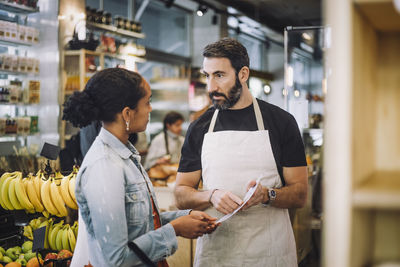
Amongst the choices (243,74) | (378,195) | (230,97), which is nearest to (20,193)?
(230,97)

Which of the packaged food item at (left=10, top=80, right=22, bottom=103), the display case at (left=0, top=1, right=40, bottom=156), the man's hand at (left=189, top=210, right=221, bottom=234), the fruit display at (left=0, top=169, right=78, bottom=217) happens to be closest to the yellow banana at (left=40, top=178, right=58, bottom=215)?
the fruit display at (left=0, top=169, right=78, bottom=217)

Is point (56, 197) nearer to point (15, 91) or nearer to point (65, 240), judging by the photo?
point (65, 240)

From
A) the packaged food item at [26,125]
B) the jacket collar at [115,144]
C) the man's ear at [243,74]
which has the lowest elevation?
the jacket collar at [115,144]

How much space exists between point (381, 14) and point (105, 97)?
1152 mm

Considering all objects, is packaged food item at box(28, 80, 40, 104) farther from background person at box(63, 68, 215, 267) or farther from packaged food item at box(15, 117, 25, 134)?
background person at box(63, 68, 215, 267)

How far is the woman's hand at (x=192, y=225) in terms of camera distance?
6.82 ft

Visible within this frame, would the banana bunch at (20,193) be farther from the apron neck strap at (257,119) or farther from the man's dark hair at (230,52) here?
the man's dark hair at (230,52)

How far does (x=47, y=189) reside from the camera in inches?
113

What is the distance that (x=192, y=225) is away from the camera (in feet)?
6.93

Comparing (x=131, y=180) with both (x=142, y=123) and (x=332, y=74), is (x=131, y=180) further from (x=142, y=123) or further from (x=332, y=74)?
(x=332, y=74)

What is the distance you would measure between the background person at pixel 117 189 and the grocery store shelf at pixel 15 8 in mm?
4057

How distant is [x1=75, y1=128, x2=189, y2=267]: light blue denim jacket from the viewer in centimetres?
181

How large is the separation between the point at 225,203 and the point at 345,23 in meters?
1.26

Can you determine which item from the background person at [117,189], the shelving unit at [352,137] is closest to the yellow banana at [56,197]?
the background person at [117,189]
